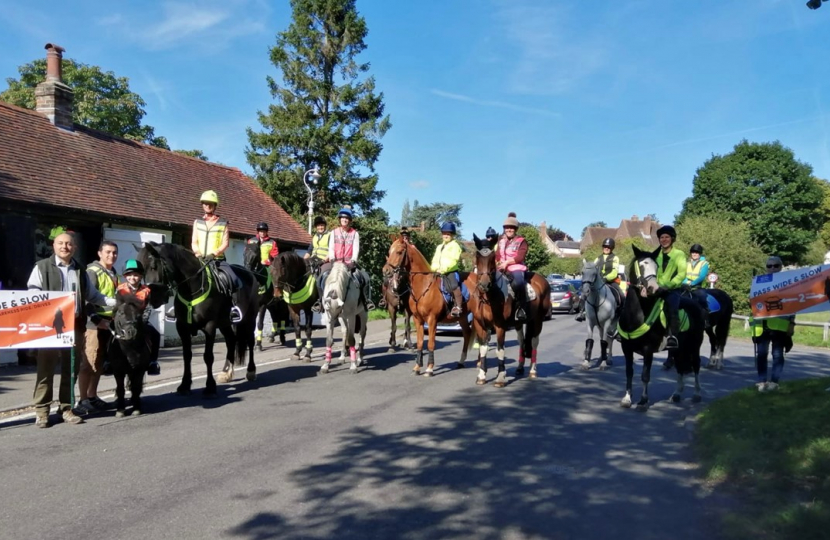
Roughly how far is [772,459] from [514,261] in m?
5.45

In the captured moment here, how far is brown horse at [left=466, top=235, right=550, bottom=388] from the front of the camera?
10.2 m

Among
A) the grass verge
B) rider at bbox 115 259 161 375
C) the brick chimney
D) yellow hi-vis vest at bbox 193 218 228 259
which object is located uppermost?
the brick chimney

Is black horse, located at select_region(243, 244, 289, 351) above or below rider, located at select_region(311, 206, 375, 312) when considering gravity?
below

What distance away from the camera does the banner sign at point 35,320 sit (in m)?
7.43

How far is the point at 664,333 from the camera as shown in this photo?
9.08 m

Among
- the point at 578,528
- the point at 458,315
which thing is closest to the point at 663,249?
the point at 458,315

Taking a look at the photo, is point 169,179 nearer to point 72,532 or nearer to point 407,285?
point 407,285

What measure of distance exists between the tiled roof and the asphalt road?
Result: 742 cm

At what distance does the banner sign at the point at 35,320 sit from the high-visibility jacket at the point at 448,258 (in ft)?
21.4

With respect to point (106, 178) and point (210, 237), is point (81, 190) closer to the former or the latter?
point (106, 178)

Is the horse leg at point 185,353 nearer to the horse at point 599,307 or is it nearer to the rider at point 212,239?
the rider at point 212,239

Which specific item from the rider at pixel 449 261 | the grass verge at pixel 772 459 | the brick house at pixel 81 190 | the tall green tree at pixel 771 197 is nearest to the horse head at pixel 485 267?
the rider at pixel 449 261

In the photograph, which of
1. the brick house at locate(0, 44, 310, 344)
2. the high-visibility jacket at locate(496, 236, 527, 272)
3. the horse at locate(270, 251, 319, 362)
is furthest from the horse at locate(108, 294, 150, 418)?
the brick house at locate(0, 44, 310, 344)

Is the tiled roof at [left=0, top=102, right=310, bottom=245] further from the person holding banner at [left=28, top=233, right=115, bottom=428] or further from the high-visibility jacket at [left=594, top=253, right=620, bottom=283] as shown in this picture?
the high-visibility jacket at [left=594, top=253, right=620, bottom=283]
